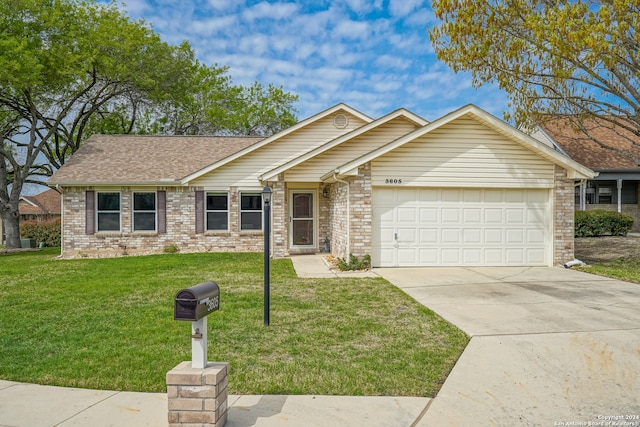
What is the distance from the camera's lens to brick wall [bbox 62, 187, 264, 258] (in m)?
16.4

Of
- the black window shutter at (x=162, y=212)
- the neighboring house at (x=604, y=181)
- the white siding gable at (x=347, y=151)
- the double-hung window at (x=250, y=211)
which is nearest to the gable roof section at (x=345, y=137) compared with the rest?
the white siding gable at (x=347, y=151)

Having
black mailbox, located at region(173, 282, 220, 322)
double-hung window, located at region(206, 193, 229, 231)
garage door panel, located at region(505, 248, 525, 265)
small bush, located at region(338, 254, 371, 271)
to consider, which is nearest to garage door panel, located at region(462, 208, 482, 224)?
garage door panel, located at region(505, 248, 525, 265)

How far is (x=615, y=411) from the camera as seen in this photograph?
153 inches

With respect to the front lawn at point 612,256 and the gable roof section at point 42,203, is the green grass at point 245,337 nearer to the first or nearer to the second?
the front lawn at point 612,256

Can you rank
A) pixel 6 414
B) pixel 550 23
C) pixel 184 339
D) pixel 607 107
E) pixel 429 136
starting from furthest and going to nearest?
pixel 607 107, pixel 429 136, pixel 550 23, pixel 184 339, pixel 6 414

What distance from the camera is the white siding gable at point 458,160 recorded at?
12.1 m

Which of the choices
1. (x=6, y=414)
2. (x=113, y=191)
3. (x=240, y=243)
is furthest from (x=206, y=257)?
(x=6, y=414)

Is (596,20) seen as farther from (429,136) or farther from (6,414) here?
(6,414)

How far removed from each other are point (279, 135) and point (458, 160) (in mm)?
7186

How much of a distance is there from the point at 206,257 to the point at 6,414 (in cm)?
1122

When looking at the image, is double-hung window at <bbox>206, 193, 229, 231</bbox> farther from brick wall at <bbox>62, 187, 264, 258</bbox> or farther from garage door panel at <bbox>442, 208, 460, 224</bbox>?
garage door panel at <bbox>442, 208, 460, 224</bbox>

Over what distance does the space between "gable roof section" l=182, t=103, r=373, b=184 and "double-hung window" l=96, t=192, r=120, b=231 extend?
9.52 feet

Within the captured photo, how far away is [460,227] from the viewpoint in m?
12.4

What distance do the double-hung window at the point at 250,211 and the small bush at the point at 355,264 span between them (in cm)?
585
